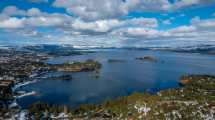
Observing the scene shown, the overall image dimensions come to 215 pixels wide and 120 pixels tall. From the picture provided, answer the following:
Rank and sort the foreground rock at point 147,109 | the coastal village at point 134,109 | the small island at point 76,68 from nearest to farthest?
the foreground rock at point 147,109
the coastal village at point 134,109
the small island at point 76,68

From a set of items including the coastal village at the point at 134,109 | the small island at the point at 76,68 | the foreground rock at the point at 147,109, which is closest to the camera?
the foreground rock at the point at 147,109

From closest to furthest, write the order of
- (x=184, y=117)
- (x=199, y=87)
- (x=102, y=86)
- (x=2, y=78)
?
1. (x=184, y=117)
2. (x=199, y=87)
3. (x=102, y=86)
4. (x=2, y=78)

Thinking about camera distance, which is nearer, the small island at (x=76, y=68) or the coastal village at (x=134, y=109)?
the coastal village at (x=134, y=109)

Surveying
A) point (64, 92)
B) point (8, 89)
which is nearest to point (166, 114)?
point (64, 92)

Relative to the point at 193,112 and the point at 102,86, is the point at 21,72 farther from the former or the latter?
the point at 193,112

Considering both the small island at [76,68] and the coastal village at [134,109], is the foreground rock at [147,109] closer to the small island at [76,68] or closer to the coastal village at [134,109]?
the coastal village at [134,109]

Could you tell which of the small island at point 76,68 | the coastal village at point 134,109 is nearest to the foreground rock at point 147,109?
the coastal village at point 134,109

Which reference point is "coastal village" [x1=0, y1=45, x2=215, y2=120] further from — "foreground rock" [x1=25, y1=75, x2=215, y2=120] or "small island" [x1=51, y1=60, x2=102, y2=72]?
"small island" [x1=51, y1=60, x2=102, y2=72]

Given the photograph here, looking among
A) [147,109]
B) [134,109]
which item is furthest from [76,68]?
[147,109]

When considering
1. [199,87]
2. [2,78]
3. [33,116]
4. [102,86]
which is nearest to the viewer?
[33,116]

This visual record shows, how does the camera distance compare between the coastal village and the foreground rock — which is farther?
the coastal village

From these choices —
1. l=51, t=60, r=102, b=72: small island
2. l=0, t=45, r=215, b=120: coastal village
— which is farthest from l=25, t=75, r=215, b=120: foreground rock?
l=51, t=60, r=102, b=72: small island
